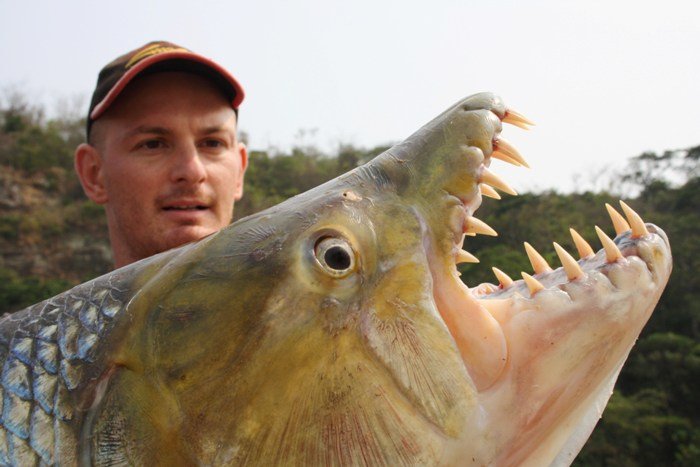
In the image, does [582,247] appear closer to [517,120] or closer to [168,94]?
[517,120]

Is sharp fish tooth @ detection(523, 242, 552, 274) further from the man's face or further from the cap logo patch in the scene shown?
the cap logo patch

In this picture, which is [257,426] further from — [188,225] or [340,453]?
[188,225]

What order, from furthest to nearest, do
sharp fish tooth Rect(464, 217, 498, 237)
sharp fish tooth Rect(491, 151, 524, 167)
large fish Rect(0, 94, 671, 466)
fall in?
sharp fish tooth Rect(491, 151, 524, 167), sharp fish tooth Rect(464, 217, 498, 237), large fish Rect(0, 94, 671, 466)

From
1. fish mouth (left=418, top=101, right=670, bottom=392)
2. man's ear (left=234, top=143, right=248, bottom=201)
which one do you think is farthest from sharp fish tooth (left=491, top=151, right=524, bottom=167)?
man's ear (left=234, top=143, right=248, bottom=201)

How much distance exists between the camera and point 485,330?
5.16ft

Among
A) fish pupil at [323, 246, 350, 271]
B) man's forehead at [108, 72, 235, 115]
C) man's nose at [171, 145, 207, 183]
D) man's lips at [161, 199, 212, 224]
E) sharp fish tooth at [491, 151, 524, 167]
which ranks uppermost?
Result: man's forehead at [108, 72, 235, 115]

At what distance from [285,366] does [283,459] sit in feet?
0.62

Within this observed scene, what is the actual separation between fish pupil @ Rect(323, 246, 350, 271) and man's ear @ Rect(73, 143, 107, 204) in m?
2.17

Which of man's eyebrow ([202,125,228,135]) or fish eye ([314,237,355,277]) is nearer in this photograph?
fish eye ([314,237,355,277])

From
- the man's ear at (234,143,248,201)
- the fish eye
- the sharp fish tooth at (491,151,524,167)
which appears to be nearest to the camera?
the fish eye

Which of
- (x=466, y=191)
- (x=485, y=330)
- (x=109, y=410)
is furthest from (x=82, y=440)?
(x=466, y=191)

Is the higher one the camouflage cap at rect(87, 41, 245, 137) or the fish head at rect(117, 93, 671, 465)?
the camouflage cap at rect(87, 41, 245, 137)

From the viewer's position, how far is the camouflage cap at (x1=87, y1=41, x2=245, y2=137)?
317cm

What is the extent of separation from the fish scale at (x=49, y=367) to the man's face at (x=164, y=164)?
4.54ft
